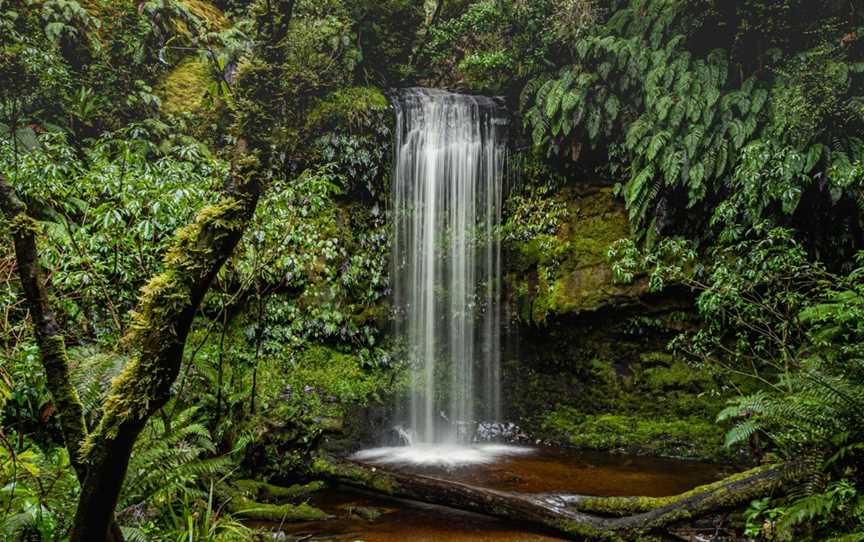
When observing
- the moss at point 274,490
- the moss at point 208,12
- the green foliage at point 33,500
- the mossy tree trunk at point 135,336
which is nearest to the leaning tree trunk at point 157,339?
the mossy tree trunk at point 135,336

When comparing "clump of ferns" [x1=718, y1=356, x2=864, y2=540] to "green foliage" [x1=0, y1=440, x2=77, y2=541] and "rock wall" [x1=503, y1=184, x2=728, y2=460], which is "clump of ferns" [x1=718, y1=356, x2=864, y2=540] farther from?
"rock wall" [x1=503, y1=184, x2=728, y2=460]

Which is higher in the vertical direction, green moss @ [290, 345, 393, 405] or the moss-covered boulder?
the moss-covered boulder

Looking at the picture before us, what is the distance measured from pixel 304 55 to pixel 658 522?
9177 mm

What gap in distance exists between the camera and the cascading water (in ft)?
32.0

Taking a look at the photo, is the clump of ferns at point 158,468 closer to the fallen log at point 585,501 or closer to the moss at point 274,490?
the moss at point 274,490

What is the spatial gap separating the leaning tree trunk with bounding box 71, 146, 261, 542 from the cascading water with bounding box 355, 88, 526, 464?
767 centimetres

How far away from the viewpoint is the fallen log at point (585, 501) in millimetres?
4051

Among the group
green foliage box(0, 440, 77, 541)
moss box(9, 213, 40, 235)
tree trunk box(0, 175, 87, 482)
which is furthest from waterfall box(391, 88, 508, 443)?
moss box(9, 213, 40, 235)

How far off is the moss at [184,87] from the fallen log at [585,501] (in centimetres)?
694

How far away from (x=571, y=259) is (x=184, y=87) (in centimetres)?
760

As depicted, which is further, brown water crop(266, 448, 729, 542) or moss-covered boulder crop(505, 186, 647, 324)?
moss-covered boulder crop(505, 186, 647, 324)

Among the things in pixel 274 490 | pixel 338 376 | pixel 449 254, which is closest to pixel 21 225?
pixel 274 490

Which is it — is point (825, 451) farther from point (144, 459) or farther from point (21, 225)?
point (21, 225)

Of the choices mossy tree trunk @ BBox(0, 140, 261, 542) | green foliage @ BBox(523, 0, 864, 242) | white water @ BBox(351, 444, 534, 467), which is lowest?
white water @ BBox(351, 444, 534, 467)
